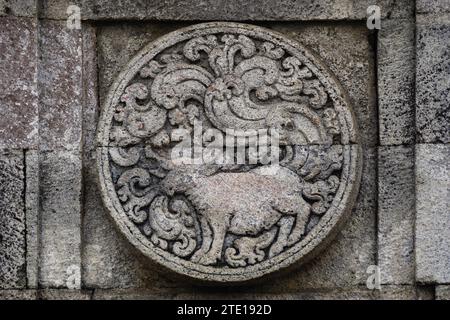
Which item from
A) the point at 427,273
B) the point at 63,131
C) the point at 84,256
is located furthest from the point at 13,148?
the point at 427,273

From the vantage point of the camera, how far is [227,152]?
5.71 metres

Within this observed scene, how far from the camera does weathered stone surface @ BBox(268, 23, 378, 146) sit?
5.82m

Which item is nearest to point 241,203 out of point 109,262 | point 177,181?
point 177,181

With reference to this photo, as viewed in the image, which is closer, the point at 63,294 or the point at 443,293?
the point at 443,293

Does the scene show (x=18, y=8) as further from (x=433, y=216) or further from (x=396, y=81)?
(x=433, y=216)

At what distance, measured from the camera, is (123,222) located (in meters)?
5.65

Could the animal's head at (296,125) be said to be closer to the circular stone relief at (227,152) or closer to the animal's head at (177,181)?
the circular stone relief at (227,152)

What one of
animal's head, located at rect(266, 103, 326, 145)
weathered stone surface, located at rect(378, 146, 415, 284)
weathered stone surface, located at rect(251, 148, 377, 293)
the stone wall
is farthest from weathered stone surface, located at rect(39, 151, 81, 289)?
weathered stone surface, located at rect(378, 146, 415, 284)

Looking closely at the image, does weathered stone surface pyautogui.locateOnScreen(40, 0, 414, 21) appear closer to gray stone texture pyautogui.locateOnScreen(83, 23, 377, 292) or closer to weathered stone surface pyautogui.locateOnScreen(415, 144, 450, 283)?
gray stone texture pyautogui.locateOnScreen(83, 23, 377, 292)

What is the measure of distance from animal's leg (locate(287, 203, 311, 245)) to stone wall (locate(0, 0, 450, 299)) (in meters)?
0.20

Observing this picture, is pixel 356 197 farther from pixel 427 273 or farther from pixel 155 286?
pixel 155 286

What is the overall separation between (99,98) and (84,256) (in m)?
0.82

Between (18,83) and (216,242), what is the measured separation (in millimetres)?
1282

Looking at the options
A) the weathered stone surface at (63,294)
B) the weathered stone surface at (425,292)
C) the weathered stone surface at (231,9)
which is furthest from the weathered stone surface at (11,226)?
the weathered stone surface at (425,292)
